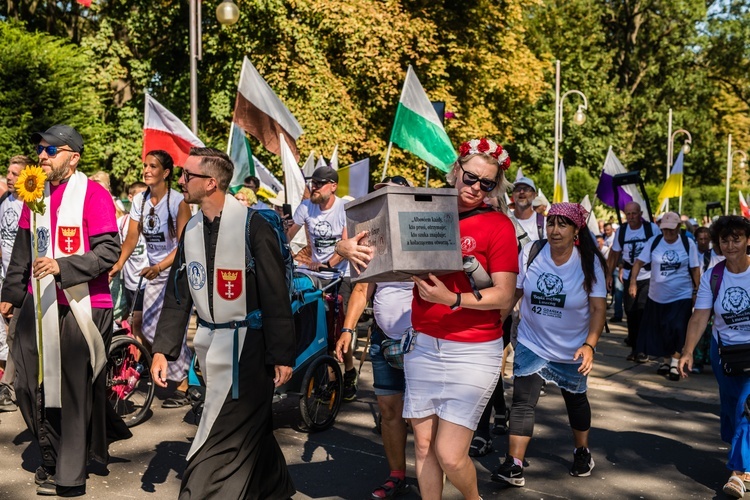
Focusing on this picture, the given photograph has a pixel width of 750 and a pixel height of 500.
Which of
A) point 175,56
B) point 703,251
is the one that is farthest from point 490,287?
point 175,56

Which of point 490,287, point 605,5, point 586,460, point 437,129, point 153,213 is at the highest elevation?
point 605,5

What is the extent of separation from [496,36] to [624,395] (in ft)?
77.9

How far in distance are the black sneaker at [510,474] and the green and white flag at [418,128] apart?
4900 millimetres

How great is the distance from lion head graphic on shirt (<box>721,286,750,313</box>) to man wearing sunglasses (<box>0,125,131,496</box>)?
3916 millimetres

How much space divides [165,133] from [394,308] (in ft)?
18.2

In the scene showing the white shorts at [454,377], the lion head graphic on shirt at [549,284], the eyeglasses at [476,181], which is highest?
the eyeglasses at [476,181]

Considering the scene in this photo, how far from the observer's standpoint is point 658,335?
1029cm

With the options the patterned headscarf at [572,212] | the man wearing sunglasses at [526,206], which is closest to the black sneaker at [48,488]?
the patterned headscarf at [572,212]

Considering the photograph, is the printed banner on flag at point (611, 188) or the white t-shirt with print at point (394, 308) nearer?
the white t-shirt with print at point (394, 308)

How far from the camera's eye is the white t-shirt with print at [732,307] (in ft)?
19.4

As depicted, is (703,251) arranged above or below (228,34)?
below

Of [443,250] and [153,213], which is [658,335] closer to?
[153,213]

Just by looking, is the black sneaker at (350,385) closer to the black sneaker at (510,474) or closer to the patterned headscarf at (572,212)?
the black sneaker at (510,474)

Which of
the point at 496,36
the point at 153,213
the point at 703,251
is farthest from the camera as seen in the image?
the point at 496,36
